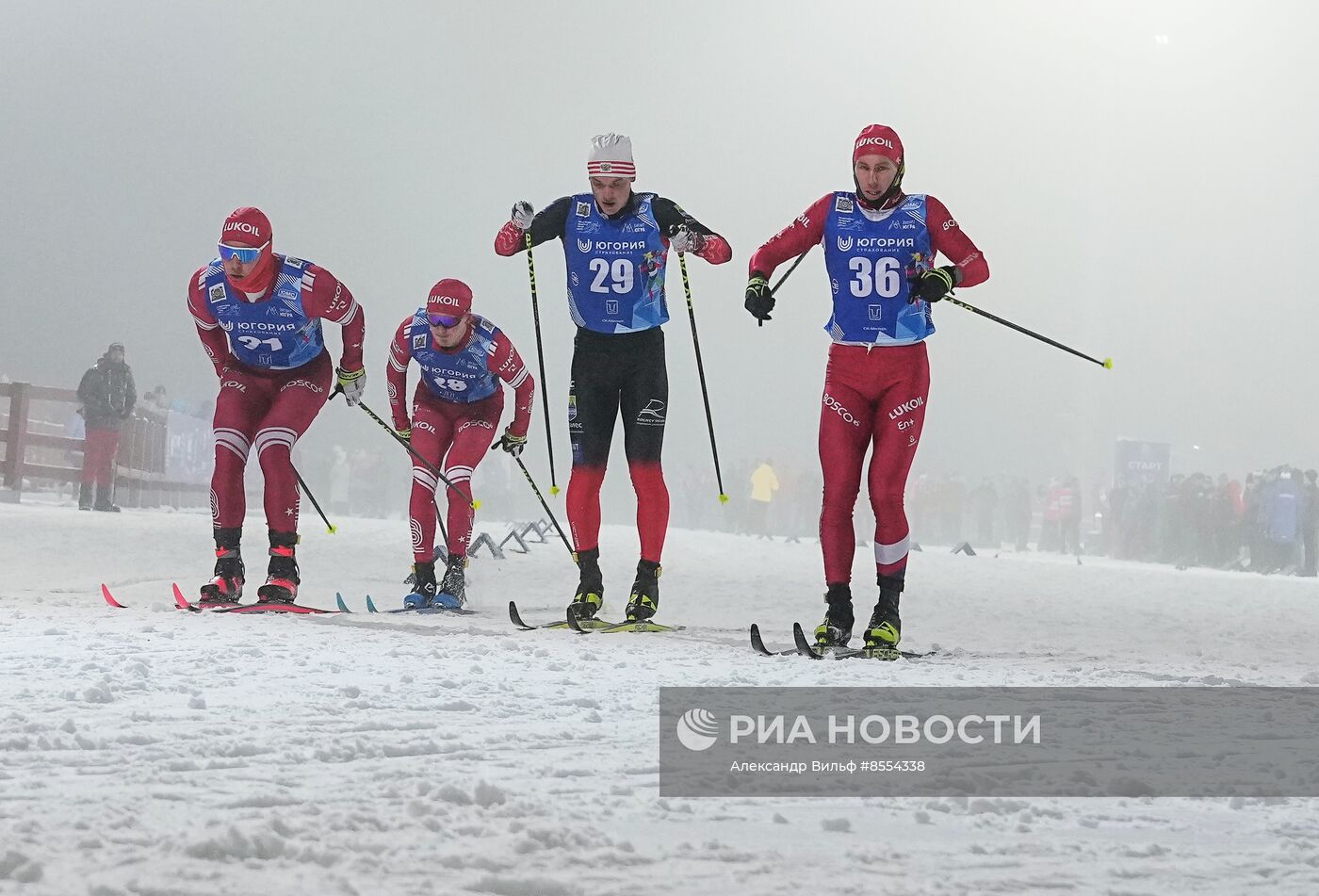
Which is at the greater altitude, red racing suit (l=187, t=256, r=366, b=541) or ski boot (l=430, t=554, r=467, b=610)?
red racing suit (l=187, t=256, r=366, b=541)

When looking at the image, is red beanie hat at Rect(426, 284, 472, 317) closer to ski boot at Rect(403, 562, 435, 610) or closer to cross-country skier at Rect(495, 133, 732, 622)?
cross-country skier at Rect(495, 133, 732, 622)

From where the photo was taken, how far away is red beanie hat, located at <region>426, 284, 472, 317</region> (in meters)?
5.60

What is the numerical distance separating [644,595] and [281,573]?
56.8 inches

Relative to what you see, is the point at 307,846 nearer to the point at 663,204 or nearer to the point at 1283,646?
the point at 663,204

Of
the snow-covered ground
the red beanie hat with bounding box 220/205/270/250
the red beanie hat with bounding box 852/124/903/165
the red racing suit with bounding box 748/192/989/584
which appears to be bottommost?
the snow-covered ground

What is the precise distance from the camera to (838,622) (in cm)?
383

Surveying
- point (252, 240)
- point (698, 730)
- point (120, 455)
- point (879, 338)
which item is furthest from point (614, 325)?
point (120, 455)

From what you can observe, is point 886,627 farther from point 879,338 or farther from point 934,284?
point 934,284

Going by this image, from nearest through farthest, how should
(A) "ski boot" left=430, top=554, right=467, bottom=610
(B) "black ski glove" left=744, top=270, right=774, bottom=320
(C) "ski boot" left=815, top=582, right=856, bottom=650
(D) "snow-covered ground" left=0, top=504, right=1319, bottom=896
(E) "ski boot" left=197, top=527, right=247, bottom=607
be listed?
1. (D) "snow-covered ground" left=0, top=504, right=1319, bottom=896
2. (C) "ski boot" left=815, top=582, right=856, bottom=650
3. (B) "black ski glove" left=744, top=270, right=774, bottom=320
4. (E) "ski boot" left=197, top=527, right=247, bottom=607
5. (A) "ski boot" left=430, top=554, right=467, bottom=610

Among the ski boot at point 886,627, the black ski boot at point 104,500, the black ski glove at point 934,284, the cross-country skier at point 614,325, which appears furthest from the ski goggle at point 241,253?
the black ski boot at point 104,500

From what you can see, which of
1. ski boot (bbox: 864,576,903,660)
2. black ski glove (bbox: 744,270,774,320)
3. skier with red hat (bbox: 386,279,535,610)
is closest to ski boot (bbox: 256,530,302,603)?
skier with red hat (bbox: 386,279,535,610)

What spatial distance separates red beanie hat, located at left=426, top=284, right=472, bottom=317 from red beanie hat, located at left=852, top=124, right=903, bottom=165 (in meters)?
2.19

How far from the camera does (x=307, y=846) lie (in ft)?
4.64

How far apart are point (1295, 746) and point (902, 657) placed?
142cm
